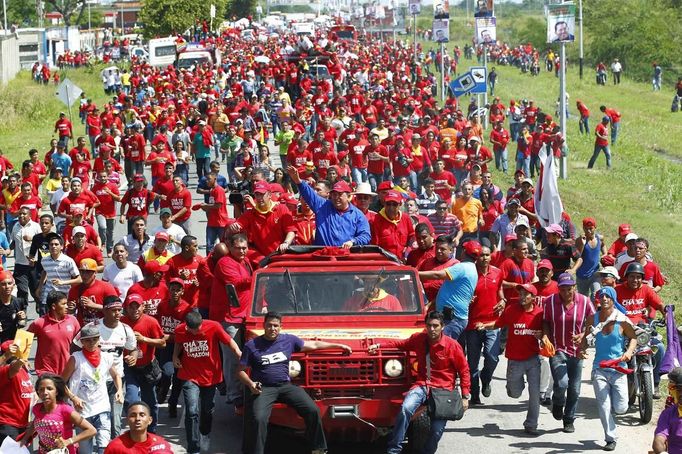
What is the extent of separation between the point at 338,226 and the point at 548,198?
5092mm

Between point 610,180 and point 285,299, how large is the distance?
2493 cm

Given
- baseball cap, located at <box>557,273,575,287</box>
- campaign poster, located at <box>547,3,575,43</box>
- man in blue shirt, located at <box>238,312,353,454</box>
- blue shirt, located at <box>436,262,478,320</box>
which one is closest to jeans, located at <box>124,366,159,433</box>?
man in blue shirt, located at <box>238,312,353,454</box>

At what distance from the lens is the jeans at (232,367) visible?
13.7 m

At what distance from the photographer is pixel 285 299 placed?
1338 centimetres

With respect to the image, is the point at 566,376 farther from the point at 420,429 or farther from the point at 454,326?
the point at 420,429

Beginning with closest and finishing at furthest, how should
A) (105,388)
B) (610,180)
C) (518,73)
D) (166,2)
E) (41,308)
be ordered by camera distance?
(105,388), (41,308), (610,180), (166,2), (518,73)

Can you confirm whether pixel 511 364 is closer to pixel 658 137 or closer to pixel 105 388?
pixel 105 388

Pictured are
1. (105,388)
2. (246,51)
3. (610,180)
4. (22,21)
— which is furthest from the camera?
(22,21)

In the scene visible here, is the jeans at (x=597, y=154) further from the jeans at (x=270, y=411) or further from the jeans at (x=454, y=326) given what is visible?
the jeans at (x=270, y=411)

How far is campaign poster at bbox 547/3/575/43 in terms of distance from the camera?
108 feet

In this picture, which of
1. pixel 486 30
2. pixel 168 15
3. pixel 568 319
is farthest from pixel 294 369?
pixel 168 15

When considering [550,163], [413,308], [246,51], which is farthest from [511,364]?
[246,51]

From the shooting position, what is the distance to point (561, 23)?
33125 mm

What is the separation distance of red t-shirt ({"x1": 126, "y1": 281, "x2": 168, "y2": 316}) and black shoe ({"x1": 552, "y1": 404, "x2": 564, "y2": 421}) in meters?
4.03
